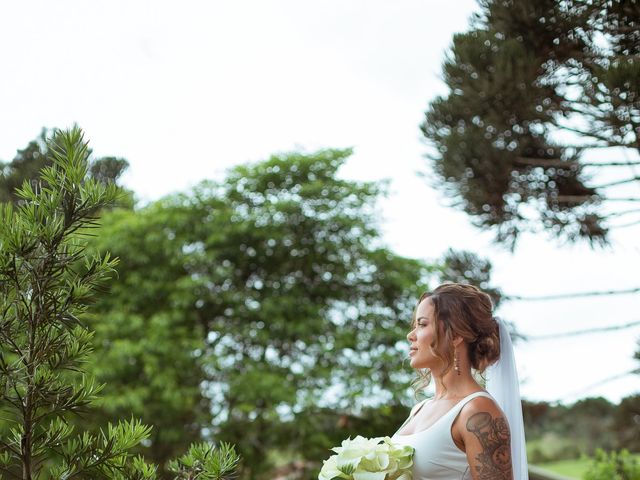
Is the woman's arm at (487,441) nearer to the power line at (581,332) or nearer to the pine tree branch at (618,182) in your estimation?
the pine tree branch at (618,182)

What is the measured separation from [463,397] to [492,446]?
20 cm

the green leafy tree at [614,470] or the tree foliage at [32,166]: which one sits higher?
the tree foliage at [32,166]

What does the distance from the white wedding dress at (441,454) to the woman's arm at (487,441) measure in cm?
4

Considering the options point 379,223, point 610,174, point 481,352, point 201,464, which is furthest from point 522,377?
point 379,223

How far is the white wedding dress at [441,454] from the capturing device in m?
2.08

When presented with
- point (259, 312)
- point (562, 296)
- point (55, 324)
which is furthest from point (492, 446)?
point (259, 312)

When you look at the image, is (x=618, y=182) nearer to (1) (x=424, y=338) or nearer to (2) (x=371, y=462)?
(1) (x=424, y=338)

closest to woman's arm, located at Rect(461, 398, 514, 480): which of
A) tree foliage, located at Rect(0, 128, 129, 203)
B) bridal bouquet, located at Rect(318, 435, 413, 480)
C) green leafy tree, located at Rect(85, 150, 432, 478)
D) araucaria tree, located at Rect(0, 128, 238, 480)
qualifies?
bridal bouquet, located at Rect(318, 435, 413, 480)

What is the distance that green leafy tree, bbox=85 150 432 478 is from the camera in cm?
1008

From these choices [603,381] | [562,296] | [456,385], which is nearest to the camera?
[456,385]

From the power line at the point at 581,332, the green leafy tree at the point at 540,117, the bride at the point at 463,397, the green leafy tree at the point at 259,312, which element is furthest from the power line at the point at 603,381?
the green leafy tree at the point at 259,312

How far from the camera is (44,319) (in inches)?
77.2

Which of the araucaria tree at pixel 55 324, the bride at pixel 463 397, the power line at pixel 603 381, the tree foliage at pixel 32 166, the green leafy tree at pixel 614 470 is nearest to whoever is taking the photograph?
the araucaria tree at pixel 55 324

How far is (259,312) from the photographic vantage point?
10.6 metres
